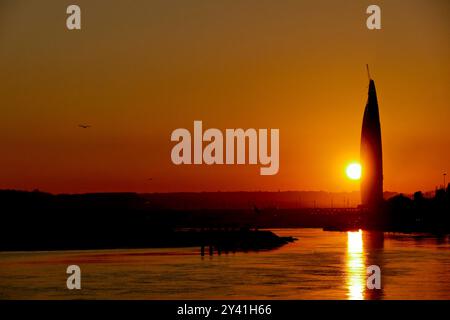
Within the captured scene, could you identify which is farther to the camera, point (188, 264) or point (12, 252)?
point (12, 252)

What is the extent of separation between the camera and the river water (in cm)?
5416

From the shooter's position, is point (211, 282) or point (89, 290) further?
point (211, 282)

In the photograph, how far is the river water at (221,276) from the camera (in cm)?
5416

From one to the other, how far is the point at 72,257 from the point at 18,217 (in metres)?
48.4

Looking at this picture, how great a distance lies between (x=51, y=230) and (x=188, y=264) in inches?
1882

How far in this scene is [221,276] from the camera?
6681 cm
